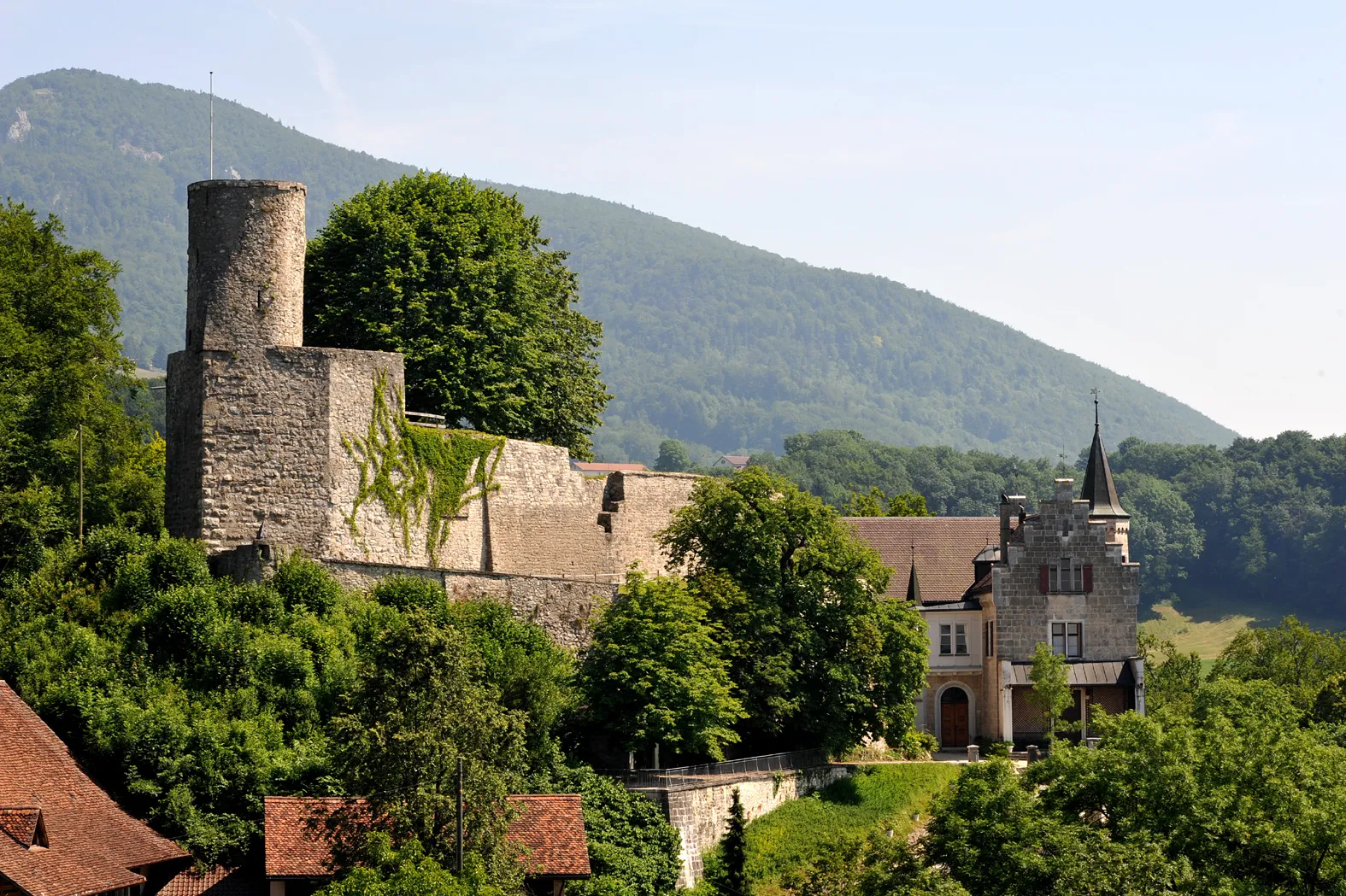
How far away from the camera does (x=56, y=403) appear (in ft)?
160

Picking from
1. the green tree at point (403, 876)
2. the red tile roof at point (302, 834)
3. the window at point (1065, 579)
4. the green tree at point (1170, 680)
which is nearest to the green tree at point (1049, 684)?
the window at point (1065, 579)

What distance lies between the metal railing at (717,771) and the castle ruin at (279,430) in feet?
16.6

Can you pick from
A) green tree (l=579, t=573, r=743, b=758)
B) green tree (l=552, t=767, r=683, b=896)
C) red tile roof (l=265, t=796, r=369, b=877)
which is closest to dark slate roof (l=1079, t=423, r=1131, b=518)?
green tree (l=579, t=573, r=743, b=758)

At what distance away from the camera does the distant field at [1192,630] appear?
123 m

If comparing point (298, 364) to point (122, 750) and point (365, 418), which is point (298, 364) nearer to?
point (365, 418)

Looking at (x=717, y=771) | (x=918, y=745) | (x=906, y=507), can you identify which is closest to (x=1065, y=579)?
(x=918, y=745)

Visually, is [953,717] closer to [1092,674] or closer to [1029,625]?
[1029,625]

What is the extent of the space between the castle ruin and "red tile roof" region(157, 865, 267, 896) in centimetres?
853

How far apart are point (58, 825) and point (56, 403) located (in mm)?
14355

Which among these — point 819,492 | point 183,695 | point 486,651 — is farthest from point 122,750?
point 819,492

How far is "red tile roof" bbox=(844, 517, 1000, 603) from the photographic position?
59625 millimetres

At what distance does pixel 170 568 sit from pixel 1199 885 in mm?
Answer: 22063

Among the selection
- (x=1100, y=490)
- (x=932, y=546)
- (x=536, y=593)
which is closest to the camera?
(x=536, y=593)

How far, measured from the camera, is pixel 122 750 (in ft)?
132
